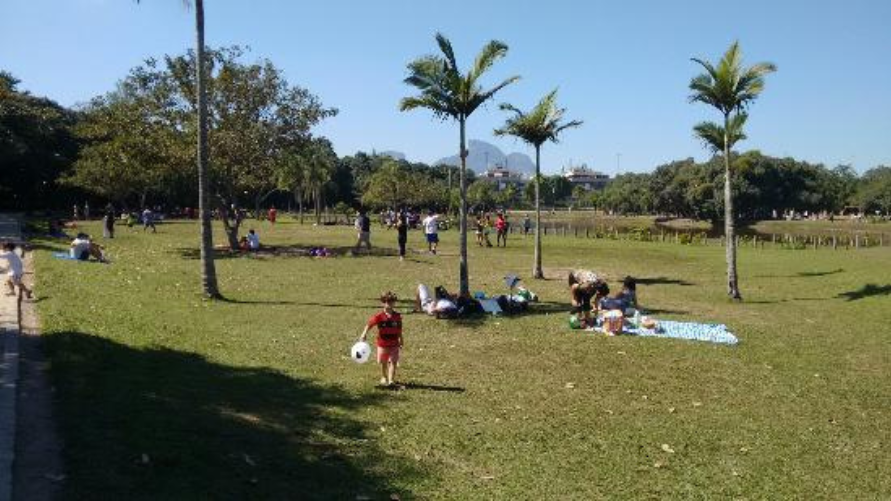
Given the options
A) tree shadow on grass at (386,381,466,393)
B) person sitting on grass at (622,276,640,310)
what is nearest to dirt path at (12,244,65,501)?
tree shadow on grass at (386,381,466,393)

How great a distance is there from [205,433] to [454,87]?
38.8ft

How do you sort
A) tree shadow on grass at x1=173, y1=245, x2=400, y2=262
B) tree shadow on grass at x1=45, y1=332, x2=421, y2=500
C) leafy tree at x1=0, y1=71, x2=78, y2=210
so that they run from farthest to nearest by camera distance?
leafy tree at x1=0, y1=71, x2=78, y2=210, tree shadow on grass at x1=173, y1=245, x2=400, y2=262, tree shadow on grass at x1=45, y1=332, x2=421, y2=500

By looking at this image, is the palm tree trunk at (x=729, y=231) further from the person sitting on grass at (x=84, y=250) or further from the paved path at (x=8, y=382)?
the person sitting on grass at (x=84, y=250)

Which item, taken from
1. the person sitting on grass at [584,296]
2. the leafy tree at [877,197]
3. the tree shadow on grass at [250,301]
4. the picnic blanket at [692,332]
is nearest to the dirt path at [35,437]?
the tree shadow on grass at [250,301]

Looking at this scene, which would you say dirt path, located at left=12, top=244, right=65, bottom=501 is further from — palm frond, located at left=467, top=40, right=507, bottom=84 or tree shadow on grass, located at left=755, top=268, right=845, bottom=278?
tree shadow on grass, located at left=755, top=268, right=845, bottom=278

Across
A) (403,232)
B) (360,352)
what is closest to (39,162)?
(403,232)

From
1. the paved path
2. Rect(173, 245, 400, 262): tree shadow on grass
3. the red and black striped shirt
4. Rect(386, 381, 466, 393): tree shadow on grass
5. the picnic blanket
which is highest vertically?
Rect(173, 245, 400, 262): tree shadow on grass

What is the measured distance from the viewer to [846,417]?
1018 centimetres

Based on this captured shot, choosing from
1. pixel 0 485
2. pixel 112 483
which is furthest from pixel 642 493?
pixel 0 485

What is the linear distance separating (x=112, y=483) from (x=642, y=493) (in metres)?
5.21

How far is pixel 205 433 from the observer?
8320 mm

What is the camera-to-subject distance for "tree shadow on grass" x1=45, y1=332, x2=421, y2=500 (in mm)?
6988

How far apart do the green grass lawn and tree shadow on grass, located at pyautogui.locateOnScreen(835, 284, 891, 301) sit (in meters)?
0.25

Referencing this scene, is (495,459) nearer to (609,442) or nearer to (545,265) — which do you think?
(609,442)
